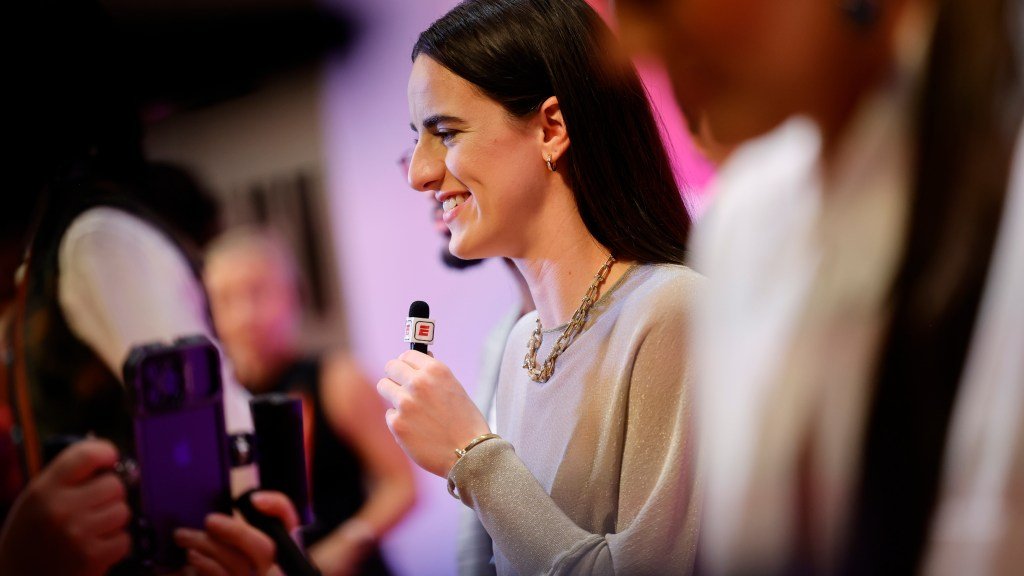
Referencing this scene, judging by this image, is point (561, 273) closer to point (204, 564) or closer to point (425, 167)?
point (425, 167)

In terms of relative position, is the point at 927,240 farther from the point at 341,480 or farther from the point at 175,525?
the point at 175,525

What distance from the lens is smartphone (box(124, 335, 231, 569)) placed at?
1482mm

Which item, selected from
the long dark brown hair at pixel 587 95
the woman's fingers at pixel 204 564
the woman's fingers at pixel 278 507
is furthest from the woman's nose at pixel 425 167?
the woman's fingers at pixel 204 564

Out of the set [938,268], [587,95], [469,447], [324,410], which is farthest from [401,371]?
[938,268]

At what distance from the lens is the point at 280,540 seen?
1555 mm

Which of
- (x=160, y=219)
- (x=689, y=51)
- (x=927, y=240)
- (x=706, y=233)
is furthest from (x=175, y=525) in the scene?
(x=927, y=240)

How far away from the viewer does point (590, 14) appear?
4.18 feet

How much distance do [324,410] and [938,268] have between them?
3.43 feet

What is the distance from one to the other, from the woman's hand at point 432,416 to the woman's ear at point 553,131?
35cm

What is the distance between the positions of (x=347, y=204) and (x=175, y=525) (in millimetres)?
636

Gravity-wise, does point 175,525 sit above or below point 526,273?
below

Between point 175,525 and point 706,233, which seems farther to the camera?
point 175,525

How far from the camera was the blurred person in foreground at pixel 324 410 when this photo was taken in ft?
5.00

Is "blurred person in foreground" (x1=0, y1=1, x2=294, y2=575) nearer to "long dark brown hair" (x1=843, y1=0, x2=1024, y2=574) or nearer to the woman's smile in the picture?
the woman's smile
